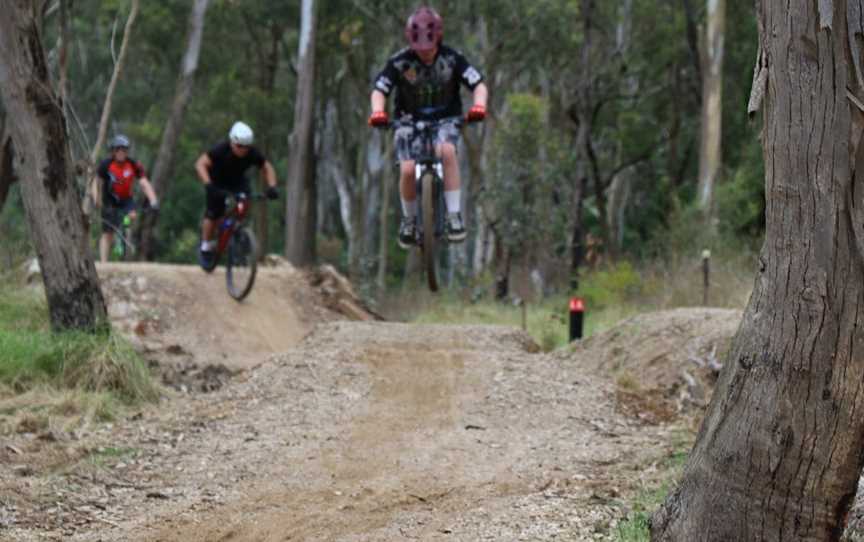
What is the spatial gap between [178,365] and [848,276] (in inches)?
302

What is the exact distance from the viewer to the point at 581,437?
20.7 ft

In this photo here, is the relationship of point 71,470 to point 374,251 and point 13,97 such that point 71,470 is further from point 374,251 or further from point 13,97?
point 374,251

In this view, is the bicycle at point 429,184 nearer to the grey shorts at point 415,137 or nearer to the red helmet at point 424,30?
the grey shorts at point 415,137

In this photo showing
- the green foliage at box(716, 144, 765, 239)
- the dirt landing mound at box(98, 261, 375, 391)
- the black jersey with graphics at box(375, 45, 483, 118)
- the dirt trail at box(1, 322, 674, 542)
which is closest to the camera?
the dirt trail at box(1, 322, 674, 542)

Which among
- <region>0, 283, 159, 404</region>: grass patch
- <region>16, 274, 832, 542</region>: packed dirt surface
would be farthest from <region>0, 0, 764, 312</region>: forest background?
<region>0, 283, 159, 404</region>: grass patch

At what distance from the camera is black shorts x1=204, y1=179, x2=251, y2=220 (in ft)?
37.7

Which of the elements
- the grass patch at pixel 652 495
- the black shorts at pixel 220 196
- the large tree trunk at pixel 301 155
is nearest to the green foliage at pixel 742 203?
the large tree trunk at pixel 301 155

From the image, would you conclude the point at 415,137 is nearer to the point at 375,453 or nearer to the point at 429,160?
the point at 429,160

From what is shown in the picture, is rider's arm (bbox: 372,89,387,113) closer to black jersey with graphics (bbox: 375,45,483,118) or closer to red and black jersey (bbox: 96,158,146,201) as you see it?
black jersey with graphics (bbox: 375,45,483,118)

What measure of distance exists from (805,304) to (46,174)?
230 inches

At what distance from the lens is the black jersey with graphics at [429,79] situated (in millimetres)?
9133

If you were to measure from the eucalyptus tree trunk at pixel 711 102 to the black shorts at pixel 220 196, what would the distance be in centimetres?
1266

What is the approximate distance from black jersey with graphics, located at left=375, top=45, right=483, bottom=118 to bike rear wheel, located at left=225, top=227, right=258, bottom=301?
126 inches

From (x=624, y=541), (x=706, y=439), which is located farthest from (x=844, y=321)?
(x=624, y=541)
